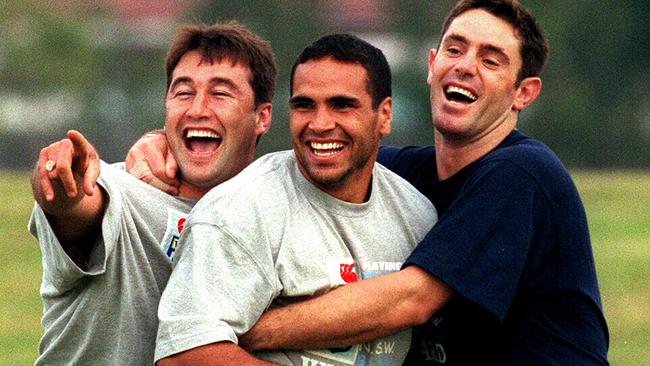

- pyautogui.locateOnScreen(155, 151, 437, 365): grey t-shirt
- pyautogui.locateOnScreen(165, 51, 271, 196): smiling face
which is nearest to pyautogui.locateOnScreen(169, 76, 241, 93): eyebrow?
pyautogui.locateOnScreen(165, 51, 271, 196): smiling face

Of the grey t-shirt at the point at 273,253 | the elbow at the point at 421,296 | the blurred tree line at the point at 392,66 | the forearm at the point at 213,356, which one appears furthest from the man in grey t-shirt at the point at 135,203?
the blurred tree line at the point at 392,66

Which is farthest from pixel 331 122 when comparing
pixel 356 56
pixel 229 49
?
pixel 229 49

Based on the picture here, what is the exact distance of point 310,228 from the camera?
15.5 ft

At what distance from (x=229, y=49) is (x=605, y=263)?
63.8 ft

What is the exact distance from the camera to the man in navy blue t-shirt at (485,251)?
15.5ft

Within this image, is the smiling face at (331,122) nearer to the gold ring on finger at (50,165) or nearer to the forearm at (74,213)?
the forearm at (74,213)

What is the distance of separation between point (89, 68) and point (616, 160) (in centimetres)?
1644

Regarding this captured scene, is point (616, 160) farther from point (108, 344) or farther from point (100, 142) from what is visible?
point (108, 344)

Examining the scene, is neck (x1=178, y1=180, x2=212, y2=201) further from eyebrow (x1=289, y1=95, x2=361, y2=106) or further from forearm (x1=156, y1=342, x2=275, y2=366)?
forearm (x1=156, y1=342, x2=275, y2=366)

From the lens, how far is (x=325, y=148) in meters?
4.82

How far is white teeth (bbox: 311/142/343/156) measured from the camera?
4.81 meters

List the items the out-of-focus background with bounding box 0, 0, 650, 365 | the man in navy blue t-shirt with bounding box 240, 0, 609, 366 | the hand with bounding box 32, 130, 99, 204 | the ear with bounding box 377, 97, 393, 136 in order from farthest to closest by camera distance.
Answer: the out-of-focus background with bounding box 0, 0, 650, 365 < the ear with bounding box 377, 97, 393, 136 < the man in navy blue t-shirt with bounding box 240, 0, 609, 366 < the hand with bounding box 32, 130, 99, 204

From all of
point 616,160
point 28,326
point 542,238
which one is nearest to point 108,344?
point 542,238

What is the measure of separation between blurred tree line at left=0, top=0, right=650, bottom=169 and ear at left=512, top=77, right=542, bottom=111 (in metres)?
31.0
